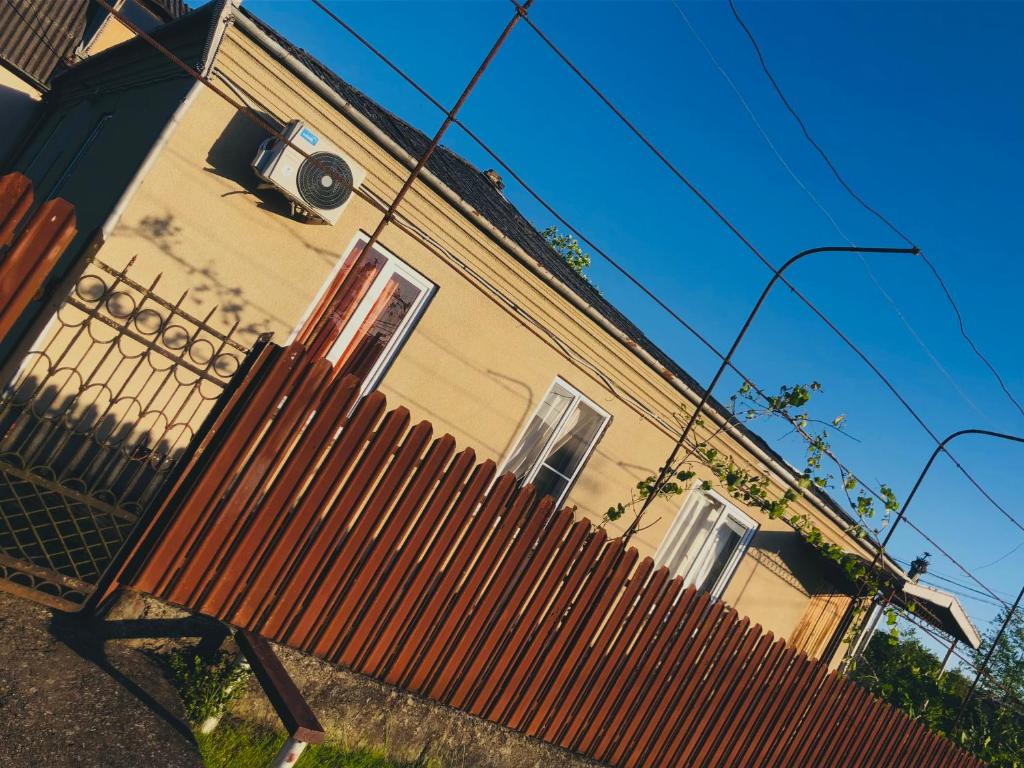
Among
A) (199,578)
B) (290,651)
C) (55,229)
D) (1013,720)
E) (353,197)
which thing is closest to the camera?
(55,229)

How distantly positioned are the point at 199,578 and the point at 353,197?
4.77 meters

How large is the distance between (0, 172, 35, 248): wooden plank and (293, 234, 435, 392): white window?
4753mm

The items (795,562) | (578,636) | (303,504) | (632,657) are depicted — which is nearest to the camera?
(303,504)

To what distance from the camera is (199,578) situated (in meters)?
3.97

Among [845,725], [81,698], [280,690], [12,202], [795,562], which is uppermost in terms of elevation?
[795,562]

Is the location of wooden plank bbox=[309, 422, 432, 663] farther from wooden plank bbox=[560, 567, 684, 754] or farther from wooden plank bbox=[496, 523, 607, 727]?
wooden plank bbox=[560, 567, 684, 754]

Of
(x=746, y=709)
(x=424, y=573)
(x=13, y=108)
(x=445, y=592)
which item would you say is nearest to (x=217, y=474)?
(x=424, y=573)

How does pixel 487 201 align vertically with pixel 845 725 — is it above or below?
above

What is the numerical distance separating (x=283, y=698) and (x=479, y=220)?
571cm

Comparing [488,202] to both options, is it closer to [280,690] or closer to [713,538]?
[713,538]

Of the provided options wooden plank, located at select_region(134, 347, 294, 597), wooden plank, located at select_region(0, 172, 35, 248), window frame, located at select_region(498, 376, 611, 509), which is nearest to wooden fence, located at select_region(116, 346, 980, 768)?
wooden plank, located at select_region(134, 347, 294, 597)

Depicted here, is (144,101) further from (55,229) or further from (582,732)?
(582,732)

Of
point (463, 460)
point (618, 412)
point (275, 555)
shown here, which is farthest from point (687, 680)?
point (618, 412)

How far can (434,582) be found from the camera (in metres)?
4.67
